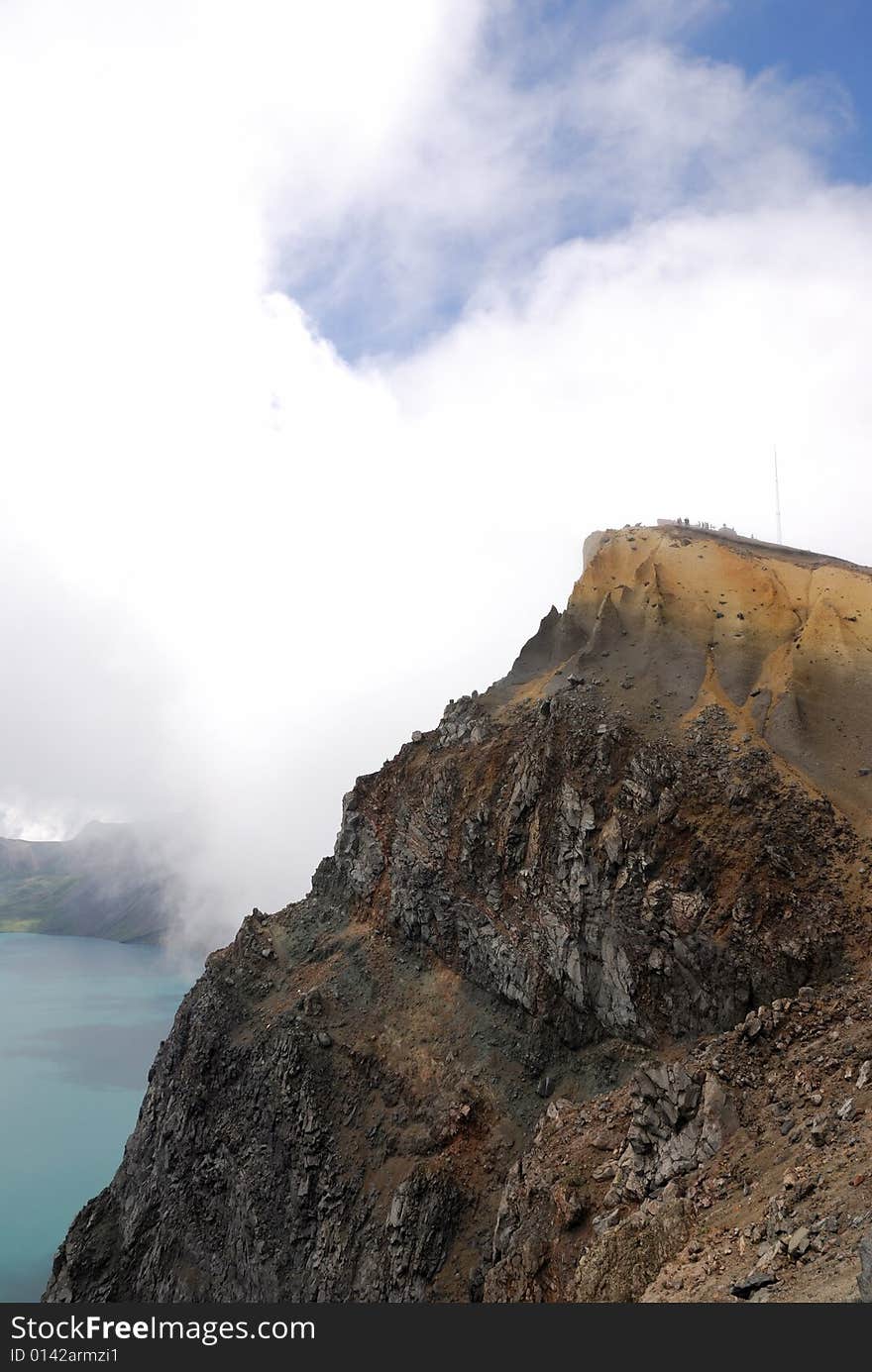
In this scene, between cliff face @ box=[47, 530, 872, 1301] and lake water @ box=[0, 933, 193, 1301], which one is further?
lake water @ box=[0, 933, 193, 1301]

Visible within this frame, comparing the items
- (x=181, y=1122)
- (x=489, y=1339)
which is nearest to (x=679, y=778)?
(x=489, y=1339)

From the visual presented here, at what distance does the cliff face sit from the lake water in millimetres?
35497

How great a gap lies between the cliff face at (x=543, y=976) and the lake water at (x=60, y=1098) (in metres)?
35.5

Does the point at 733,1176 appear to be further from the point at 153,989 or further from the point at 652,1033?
the point at 153,989

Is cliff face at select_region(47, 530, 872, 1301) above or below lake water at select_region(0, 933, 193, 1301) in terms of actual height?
above

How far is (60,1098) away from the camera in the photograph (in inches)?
4353

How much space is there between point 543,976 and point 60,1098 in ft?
344

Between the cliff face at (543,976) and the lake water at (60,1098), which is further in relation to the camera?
the lake water at (60,1098)

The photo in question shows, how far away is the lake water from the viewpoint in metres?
73.5

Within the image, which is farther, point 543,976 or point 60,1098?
point 60,1098

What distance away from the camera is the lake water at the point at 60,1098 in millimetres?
73500

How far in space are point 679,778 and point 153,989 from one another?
180 meters

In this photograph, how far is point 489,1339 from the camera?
13.3 meters

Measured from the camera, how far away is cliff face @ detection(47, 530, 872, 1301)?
2712cm
